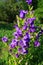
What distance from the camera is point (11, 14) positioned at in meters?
21.7

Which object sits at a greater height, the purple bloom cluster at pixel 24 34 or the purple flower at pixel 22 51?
the purple bloom cluster at pixel 24 34

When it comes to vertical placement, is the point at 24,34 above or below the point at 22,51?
above

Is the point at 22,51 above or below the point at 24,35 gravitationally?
below

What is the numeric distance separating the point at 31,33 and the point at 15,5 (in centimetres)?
1842

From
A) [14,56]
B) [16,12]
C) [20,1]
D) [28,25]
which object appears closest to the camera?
[28,25]

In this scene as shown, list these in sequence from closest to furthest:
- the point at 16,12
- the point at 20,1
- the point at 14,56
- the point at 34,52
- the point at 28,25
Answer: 1. the point at 28,25
2. the point at 14,56
3. the point at 34,52
4. the point at 16,12
5. the point at 20,1

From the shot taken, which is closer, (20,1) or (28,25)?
(28,25)

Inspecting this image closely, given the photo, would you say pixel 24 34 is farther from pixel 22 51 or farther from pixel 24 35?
pixel 22 51

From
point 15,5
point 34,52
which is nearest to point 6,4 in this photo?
point 15,5

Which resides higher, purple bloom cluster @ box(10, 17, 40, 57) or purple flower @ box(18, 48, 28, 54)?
purple bloom cluster @ box(10, 17, 40, 57)

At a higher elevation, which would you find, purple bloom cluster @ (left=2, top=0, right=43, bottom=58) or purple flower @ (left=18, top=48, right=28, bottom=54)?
purple bloom cluster @ (left=2, top=0, right=43, bottom=58)

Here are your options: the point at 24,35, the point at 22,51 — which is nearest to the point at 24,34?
the point at 24,35

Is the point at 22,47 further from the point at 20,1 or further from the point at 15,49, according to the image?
the point at 20,1

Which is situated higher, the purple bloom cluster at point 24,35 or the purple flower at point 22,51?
the purple bloom cluster at point 24,35
